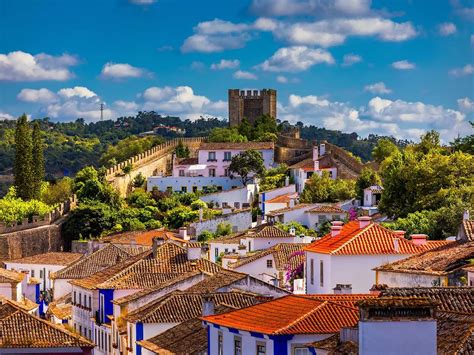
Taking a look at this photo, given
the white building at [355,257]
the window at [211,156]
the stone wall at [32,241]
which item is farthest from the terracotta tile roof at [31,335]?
the window at [211,156]

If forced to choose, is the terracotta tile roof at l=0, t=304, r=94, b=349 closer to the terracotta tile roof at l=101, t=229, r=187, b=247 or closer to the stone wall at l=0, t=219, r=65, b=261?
the terracotta tile roof at l=101, t=229, r=187, b=247

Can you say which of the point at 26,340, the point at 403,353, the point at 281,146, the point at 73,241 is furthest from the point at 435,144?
the point at 403,353

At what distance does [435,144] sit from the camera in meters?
102

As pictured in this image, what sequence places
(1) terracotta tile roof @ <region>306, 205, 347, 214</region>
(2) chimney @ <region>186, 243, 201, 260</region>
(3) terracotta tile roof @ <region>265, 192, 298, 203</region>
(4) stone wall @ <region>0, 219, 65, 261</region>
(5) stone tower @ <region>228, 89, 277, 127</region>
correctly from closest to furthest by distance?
(2) chimney @ <region>186, 243, 201, 260</region>, (1) terracotta tile roof @ <region>306, 205, 347, 214</region>, (3) terracotta tile roof @ <region>265, 192, 298, 203</region>, (4) stone wall @ <region>0, 219, 65, 261</region>, (5) stone tower @ <region>228, 89, 277, 127</region>

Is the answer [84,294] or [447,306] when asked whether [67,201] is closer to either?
[84,294]

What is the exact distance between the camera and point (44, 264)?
103125mm

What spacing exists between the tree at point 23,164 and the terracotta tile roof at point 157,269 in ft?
246

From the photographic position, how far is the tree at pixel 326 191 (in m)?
109

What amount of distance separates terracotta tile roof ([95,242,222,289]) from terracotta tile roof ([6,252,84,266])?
135 feet

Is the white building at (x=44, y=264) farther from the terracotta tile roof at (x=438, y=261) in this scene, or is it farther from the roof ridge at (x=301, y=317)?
the roof ridge at (x=301, y=317)

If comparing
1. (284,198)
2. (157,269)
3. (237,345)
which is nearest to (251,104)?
(284,198)

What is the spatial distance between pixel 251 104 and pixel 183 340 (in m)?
131

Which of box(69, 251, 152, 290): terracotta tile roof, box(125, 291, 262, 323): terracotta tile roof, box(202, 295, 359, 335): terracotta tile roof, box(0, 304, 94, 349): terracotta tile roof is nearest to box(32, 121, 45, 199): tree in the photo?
box(69, 251, 152, 290): terracotta tile roof

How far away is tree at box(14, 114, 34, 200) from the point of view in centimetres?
13562
